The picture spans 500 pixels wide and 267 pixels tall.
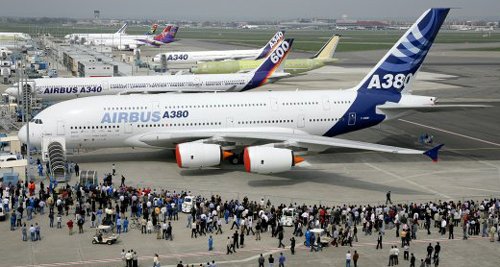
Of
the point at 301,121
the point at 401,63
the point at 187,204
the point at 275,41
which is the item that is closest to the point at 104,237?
the point at 187,204

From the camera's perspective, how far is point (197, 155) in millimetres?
40125

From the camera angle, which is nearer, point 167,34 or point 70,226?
point 70,226

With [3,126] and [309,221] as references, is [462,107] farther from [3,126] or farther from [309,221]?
[3,126]

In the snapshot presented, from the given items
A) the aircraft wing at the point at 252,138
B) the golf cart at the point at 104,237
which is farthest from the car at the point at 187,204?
the aircraft wing at the point at 252,138

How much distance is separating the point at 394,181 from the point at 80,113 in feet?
69.8

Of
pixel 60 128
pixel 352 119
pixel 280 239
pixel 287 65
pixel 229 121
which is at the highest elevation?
pixel 287 65

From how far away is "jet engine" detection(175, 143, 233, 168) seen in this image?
40000mm

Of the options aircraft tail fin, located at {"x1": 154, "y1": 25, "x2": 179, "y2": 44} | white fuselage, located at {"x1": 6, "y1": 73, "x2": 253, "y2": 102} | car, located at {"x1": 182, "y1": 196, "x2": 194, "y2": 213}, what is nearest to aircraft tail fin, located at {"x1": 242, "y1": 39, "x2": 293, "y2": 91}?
white fuselage, located at {"x1": 6, "y1": 73, "x2": 253, "y2": 102}

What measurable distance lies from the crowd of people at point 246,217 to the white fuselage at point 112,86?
3557 centimetres

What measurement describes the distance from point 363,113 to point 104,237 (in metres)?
23.5

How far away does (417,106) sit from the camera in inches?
1817

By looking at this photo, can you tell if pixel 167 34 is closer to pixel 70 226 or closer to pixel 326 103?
pixel 326 103

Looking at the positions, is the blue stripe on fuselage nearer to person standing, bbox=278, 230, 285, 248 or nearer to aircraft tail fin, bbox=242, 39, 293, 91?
person standing, bbox=278, 230, 285, 248

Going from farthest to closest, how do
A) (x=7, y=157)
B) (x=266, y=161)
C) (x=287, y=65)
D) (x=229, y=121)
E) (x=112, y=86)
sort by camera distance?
(x=287, y=65) < (x=112, y=86) < (x=229, y=121) < (x=7, y=157) < (x=266, y=161)
